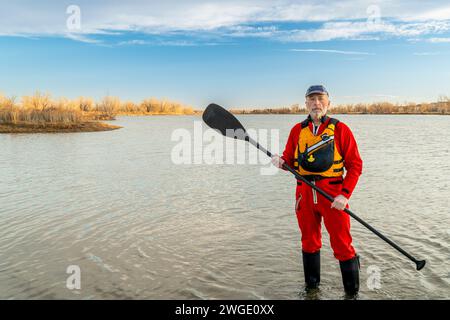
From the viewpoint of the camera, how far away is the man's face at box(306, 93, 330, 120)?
3.77 m

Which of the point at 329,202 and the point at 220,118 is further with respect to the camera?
the point at 220,118

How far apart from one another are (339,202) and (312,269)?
93 centimetres

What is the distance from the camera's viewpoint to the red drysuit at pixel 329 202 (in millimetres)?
3643

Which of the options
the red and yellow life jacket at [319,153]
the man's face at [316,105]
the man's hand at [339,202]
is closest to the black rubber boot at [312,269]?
the man's hand at [339,202]

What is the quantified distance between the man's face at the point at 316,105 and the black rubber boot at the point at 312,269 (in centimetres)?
141

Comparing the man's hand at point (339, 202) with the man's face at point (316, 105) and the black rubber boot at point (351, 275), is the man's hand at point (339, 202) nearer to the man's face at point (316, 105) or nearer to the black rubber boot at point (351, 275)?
the black rubber boot at point (351, 275)

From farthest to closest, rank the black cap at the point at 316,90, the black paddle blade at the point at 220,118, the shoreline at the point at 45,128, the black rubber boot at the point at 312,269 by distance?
1. the shoreline at the point at 45,128
2. the black paddle blade at the point at 220,118
3. the black rubber boot at the point at 312,269
4. the black cap at the point at 316,90

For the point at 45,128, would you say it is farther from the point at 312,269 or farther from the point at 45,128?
the point at 312,269

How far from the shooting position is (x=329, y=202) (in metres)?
3.70

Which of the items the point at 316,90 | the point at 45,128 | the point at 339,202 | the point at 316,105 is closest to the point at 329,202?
the point at 339,202

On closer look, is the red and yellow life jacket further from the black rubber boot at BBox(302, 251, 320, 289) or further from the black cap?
the black rubber boot at BBox(302, 251, 320, 289)

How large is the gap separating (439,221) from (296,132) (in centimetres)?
397
